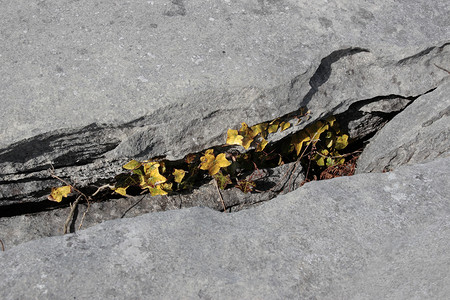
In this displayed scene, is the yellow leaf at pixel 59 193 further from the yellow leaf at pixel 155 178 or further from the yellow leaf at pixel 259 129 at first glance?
the yellow leaf at pixel 259 129

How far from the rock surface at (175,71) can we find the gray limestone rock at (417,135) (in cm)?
8

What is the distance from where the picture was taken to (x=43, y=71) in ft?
7.34

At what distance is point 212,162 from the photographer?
7.80 ft

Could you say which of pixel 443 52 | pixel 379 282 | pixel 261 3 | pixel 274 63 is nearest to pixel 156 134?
pixel 274 63

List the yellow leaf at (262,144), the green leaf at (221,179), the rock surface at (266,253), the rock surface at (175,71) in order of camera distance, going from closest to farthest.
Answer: the rock surface at (266,253)
the rock surface at (175,71)
the yellow leaf at (262,144)
the green leaf at (221,179)

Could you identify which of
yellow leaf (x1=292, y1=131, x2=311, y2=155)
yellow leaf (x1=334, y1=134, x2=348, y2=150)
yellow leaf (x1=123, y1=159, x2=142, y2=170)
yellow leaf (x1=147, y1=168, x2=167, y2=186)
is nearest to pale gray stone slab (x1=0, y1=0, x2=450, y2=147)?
yellow leaf (x1=123, y1=159, x2=142, y2=170)

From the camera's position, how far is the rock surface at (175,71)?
84.4 inches

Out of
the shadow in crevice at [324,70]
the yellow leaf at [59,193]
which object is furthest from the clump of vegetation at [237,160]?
the shadow in crevice at [324,70]

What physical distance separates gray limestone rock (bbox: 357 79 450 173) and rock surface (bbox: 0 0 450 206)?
81mm

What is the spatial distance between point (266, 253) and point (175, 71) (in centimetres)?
98

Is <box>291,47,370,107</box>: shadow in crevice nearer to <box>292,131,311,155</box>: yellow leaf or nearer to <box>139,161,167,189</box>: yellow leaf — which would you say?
<box>292,131,311,155</box>: yellow leaf

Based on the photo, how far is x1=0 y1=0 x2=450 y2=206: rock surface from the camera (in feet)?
7.04

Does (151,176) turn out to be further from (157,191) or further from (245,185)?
(245,185)

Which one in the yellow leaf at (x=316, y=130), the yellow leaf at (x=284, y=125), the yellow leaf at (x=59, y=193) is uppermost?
the yellow leaf at (x=284, y=125)
